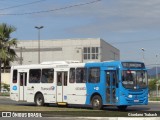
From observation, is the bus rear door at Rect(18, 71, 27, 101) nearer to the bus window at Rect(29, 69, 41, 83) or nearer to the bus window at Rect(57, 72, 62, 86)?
the bus window at Rect(29, 69, 41, 83)

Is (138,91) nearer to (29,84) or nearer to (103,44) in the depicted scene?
(29,84)

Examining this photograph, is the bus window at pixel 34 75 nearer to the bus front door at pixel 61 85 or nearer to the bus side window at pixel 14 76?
the bus side window at pixel 14 76

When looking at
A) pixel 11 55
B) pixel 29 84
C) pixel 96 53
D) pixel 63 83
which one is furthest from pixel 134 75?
pixel 96 53

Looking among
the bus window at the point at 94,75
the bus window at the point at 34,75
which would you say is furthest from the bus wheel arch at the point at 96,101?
the bus window at the point at 34,75

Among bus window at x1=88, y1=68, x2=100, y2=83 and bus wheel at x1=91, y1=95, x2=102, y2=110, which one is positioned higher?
bus window at x1=88, y1=68, x2=100, y2=83

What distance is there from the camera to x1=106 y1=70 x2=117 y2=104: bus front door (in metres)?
24.3

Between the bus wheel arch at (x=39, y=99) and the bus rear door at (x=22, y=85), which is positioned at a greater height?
the bus rear door at (x=22, y=85)

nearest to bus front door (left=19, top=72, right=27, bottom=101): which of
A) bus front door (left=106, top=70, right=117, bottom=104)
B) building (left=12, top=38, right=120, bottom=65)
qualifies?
bus front door (left=106, top=70, right=117, bottom=104)

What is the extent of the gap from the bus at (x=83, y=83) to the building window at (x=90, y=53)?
3033 inches

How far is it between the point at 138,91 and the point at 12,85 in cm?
1034

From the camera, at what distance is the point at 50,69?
92.2 ft

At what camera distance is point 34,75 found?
29172 mm

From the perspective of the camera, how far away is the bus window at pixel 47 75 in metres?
28.1

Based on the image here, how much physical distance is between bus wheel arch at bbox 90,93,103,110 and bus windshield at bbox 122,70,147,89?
1.95 metres
